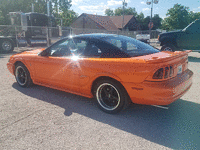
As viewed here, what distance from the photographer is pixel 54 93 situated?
4484 millimetres

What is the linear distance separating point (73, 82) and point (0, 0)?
146ft

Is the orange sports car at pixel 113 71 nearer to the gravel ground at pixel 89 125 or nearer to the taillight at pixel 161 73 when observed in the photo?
the taillight at pixel 161 73

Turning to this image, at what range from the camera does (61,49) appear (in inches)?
163

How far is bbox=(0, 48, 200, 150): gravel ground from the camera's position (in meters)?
2.41

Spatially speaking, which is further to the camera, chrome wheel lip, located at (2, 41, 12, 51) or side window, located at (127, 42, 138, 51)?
chrome wheel lip, located at (2, 41, 12, 51)

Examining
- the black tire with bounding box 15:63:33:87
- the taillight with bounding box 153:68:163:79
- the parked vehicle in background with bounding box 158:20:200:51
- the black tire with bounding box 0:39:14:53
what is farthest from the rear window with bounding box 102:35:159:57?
the black tire with bounding box 0:39:14:53

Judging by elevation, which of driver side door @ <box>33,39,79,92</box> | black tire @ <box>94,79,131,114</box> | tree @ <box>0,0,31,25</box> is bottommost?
black tire @ <box>94,79,131,114</box>

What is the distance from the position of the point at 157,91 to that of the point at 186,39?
29.6ft

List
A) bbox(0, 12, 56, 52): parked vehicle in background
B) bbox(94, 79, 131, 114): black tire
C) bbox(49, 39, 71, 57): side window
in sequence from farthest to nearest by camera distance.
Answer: bbox(0, 12, 56, 52): parked vehicle in background
bbox(49, 39, 71, 57): side window
bbox(94, 79, 131, 114): black tire

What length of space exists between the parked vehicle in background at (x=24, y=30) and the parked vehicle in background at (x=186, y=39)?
11199 millimetres

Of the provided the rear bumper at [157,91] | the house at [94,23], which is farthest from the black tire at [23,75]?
the house at [94,23]

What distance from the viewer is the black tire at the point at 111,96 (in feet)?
10.1

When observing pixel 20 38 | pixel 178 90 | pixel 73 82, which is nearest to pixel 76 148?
pixel 73 82

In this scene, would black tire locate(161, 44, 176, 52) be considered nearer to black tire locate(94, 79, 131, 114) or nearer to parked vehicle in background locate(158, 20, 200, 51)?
parked vehicle in background locate(158, 20, 200, 51)
